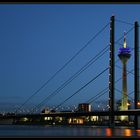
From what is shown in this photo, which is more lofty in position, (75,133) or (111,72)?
(111,72)

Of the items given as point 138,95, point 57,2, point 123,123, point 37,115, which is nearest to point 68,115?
point 37,115

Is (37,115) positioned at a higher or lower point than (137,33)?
lower

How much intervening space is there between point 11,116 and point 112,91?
6.08 meters

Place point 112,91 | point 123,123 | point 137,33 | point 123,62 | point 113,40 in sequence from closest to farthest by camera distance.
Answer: point 112,91
point 113,40
point 137,33
point 123,123
point 123,62

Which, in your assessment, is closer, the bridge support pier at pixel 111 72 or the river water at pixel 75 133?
the river water at pixel 75 133

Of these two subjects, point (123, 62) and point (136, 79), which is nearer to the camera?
point (136, 79)

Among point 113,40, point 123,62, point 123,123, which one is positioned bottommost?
point 123,123

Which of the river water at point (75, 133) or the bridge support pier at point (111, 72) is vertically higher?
the bridge support pier at point (111, 72)

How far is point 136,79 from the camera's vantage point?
2553 centimetres

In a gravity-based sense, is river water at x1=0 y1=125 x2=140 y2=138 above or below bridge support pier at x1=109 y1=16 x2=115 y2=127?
below

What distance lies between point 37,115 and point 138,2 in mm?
18053

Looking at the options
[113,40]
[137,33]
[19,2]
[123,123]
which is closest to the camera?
[19,2]

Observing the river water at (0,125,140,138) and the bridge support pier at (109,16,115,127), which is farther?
the bridge support pier at (109,16,115,127)

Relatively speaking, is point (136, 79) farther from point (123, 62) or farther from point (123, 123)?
point (123, 62)
